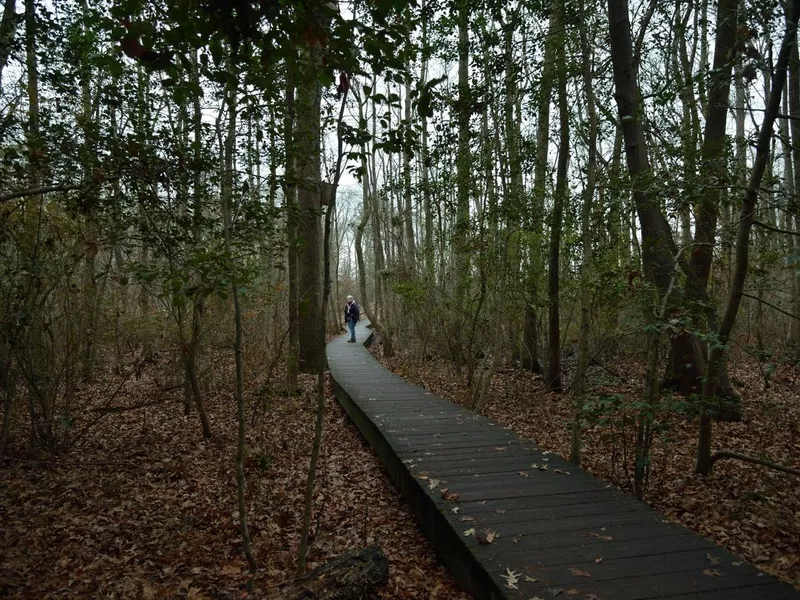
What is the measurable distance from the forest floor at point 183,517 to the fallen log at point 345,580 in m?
0.23

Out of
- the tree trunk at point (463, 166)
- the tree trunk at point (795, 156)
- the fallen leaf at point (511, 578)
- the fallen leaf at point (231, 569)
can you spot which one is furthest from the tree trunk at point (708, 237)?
the fallen leaf at point (231, 569)

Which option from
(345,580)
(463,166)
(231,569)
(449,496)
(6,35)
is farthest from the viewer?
(463,166)

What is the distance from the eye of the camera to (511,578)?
2852 millimetres

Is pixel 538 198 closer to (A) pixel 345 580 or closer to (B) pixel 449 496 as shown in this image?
(B) pixel 449 496

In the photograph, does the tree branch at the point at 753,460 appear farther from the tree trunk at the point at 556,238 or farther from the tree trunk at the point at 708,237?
the tree trunk at the point at 556,238

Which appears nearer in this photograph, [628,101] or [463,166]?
[628,101]

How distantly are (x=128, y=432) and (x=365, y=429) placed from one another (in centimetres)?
363

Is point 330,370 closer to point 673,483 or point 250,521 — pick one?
point 250,521

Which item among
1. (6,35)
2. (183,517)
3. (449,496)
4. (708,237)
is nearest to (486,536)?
(449,496)

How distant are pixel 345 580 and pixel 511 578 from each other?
1.04m

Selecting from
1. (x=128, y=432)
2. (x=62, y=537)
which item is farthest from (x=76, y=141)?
(x=128, y=432)

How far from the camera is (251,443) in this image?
677 centimetres

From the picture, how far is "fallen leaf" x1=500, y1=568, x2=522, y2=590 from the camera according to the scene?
2.78m

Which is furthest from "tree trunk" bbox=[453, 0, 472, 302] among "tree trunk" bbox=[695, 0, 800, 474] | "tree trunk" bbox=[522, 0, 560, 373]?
"tree trunk" bbox=[695, 0, 800, 474]
